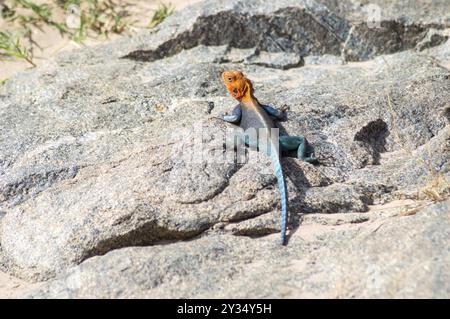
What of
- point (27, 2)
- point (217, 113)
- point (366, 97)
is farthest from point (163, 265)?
point (27, 2)

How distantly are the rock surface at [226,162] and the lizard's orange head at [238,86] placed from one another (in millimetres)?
108

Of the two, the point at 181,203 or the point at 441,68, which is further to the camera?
the point at 441,68

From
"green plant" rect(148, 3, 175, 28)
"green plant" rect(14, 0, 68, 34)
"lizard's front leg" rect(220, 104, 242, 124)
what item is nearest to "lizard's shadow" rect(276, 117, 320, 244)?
"lizard's front leg" rect(220, 104, 242, 124)

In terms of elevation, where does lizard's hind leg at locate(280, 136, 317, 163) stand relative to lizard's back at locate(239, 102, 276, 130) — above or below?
below

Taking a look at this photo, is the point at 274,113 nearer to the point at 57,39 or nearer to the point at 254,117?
the point at 254,117

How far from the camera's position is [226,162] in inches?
127

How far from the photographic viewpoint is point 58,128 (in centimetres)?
375

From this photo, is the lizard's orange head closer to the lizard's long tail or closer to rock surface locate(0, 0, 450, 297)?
rock surface locate(0, 0, 450, 297)

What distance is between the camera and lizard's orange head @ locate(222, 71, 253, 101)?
3836 mm

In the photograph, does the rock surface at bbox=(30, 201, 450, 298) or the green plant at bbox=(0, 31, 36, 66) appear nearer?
the rock surface at bbox=(30, 201, 450, 298)

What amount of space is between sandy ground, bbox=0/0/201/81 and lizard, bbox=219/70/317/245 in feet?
5.95

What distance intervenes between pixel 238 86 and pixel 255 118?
260mm

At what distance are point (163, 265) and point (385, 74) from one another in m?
2.08

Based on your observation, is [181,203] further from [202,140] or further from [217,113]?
[217,113]
